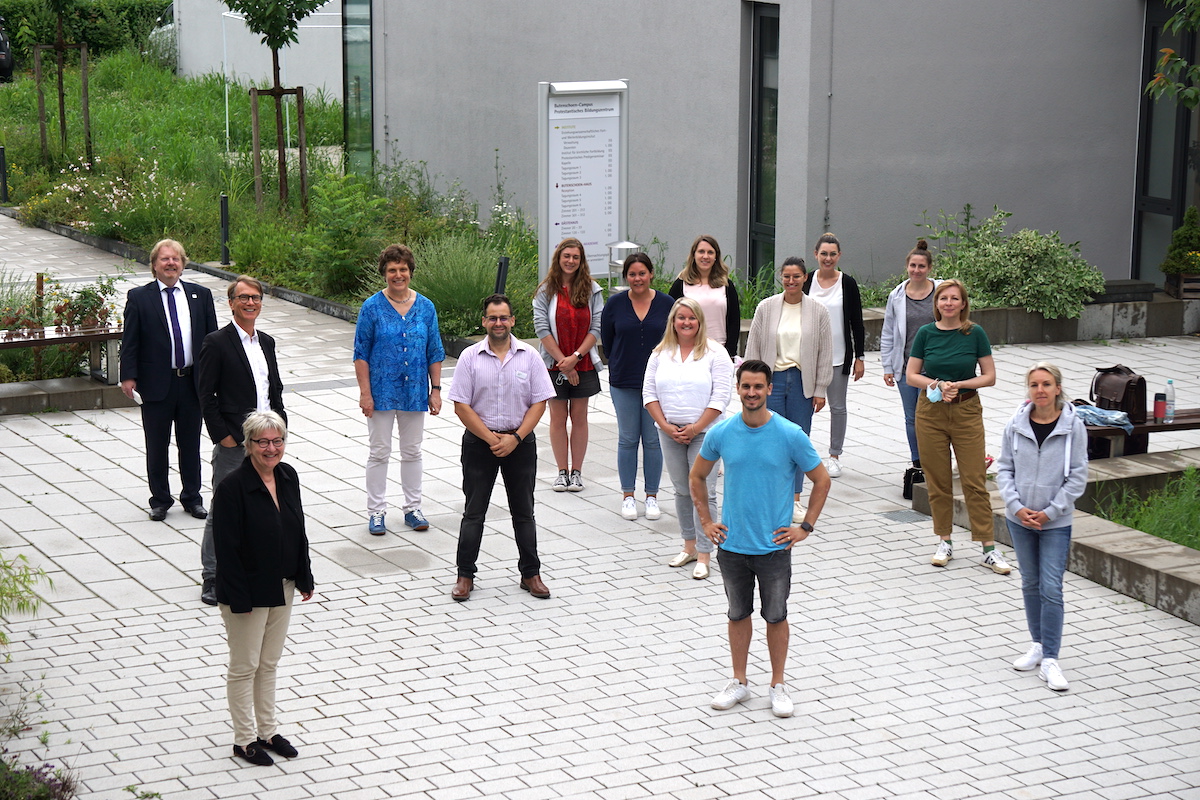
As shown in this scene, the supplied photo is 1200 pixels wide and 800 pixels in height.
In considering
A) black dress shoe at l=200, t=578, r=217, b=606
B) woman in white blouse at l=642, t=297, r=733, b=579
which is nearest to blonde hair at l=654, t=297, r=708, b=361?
woman in white blouse at l=642, t=297, r=733, b=579

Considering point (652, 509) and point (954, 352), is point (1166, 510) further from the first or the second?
point (652, 509)

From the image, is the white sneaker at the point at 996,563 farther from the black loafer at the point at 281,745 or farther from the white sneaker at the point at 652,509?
the black loafer at the point at 281,745

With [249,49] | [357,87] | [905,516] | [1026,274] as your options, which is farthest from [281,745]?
[249,49]

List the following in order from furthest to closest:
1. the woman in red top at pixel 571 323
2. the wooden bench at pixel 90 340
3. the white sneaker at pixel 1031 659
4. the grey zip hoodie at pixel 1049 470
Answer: the wooden bench at pixel 90 340
the woman in red top at pixel 571 323
the white sneaker at pixel 1031 659
the grey zip hoodie at pixel 1049 470

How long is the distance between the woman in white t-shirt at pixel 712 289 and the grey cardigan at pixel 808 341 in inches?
14.4

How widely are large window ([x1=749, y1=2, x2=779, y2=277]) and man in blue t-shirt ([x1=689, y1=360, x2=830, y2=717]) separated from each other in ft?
31.6

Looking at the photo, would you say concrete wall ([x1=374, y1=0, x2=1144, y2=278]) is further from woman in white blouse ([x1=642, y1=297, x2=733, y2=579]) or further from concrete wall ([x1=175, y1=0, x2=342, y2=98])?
concrete wall ([x1=175, y1=0, x2=342, y2=98])

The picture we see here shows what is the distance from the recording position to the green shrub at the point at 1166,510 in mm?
9297

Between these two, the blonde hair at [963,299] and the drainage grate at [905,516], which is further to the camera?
the drainage grate at [905,516]

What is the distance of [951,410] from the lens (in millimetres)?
9023

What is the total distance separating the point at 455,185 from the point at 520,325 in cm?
597

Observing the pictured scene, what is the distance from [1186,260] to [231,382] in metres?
11.4

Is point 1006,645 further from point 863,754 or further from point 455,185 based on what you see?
point 455,185

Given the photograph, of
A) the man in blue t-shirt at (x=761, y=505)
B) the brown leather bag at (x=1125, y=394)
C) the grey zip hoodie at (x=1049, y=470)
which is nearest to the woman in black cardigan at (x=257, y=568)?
the man in blue t-shirt at (x=761, y=505)
